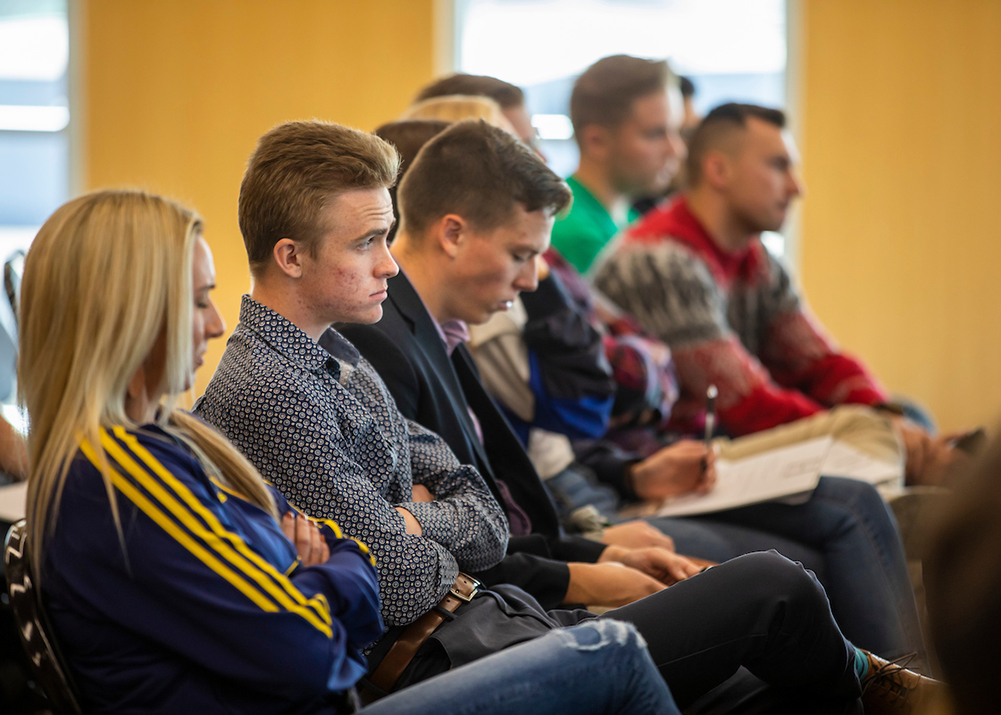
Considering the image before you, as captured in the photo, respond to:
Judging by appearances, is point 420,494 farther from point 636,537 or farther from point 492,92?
point 492,92

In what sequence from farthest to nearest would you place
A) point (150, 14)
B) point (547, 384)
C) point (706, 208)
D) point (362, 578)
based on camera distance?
point (150, 14) → point (706, 208) → point (547, 384) → point (362, 578)

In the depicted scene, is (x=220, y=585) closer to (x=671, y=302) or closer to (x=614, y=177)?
(x=671, y=302)

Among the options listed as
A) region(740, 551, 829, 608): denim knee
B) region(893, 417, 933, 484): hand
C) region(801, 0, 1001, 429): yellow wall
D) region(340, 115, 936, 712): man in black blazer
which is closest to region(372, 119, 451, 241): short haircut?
region(340, 115, 936, 712): man in black blazer

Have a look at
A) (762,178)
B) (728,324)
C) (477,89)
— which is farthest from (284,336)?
(762,178)

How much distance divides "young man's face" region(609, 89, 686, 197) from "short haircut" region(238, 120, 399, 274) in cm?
166

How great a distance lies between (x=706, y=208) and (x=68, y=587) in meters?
2.24

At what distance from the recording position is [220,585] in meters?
0.82

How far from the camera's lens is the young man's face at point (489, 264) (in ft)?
5.06

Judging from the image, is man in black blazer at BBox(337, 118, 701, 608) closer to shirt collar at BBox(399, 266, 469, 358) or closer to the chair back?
shirt collar at BBox(399, 266, 469, 358)

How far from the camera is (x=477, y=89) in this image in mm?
2273

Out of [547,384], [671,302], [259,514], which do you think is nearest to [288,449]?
[259,514]

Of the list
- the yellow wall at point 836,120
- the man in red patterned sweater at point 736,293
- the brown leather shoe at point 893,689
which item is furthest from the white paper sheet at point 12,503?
the yellow wall at point 836,120

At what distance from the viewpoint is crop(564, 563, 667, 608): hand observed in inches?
54.4

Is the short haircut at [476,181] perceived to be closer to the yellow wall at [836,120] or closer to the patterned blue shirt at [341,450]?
the patterned blue shirt at [341,450]
